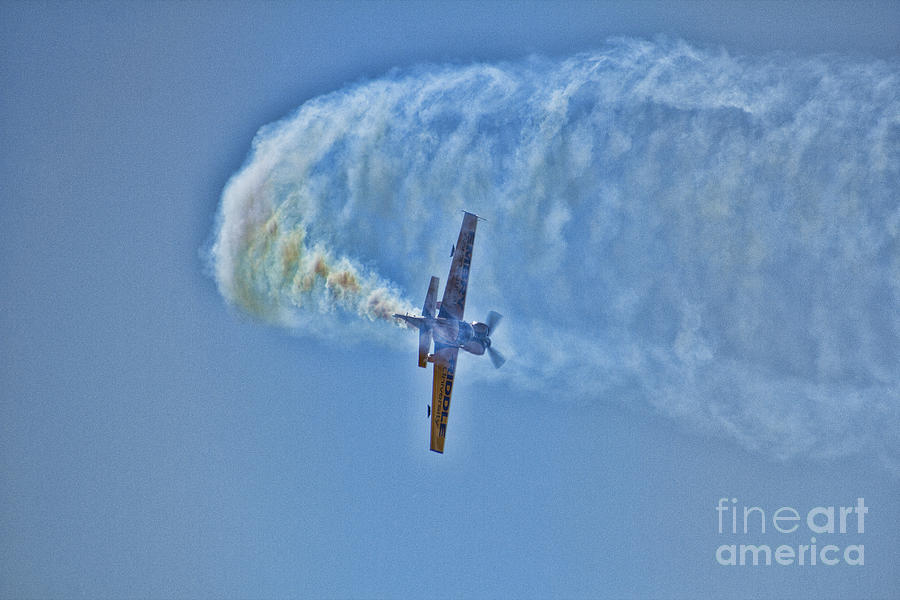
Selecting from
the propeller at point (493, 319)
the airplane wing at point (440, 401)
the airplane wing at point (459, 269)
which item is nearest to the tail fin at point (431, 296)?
the airplane wing at point (459, 269)

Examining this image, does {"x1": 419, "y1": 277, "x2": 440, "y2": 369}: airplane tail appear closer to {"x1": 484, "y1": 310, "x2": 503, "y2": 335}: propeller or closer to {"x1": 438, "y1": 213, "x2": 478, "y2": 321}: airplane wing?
{"x1": 438, "y1": 213, "x2": 478, "y2": 321}: airplane wing

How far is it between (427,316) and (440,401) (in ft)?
17.1

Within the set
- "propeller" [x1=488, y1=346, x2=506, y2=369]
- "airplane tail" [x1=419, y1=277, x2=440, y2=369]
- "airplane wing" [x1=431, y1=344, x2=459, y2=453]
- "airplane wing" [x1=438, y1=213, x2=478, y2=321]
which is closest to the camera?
"airplane tail" [x1=419, y1=277, x2=440, y2=369]

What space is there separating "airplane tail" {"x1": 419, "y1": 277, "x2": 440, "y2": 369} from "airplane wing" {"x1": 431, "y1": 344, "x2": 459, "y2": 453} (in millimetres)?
1936

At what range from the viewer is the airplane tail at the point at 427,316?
176 ft

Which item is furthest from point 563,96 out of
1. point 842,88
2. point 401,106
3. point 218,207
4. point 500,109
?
point 218,207

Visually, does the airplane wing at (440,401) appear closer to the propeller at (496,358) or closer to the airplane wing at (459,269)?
the propeller at (496,358)

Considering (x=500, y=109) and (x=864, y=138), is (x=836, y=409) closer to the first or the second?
(x=864, y=138)

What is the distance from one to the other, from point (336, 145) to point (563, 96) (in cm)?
884

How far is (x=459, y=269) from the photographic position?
54.6 m

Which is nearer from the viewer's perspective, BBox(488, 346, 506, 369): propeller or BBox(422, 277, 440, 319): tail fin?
BBox(422, 277, 440, 319): tail fin

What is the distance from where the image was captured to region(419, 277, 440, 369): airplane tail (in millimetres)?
53594

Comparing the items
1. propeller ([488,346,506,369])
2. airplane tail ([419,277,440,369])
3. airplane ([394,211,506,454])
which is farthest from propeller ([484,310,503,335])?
airplane tail ([419,277,440,369])

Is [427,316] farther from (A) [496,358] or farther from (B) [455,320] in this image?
(A) [496,358]
